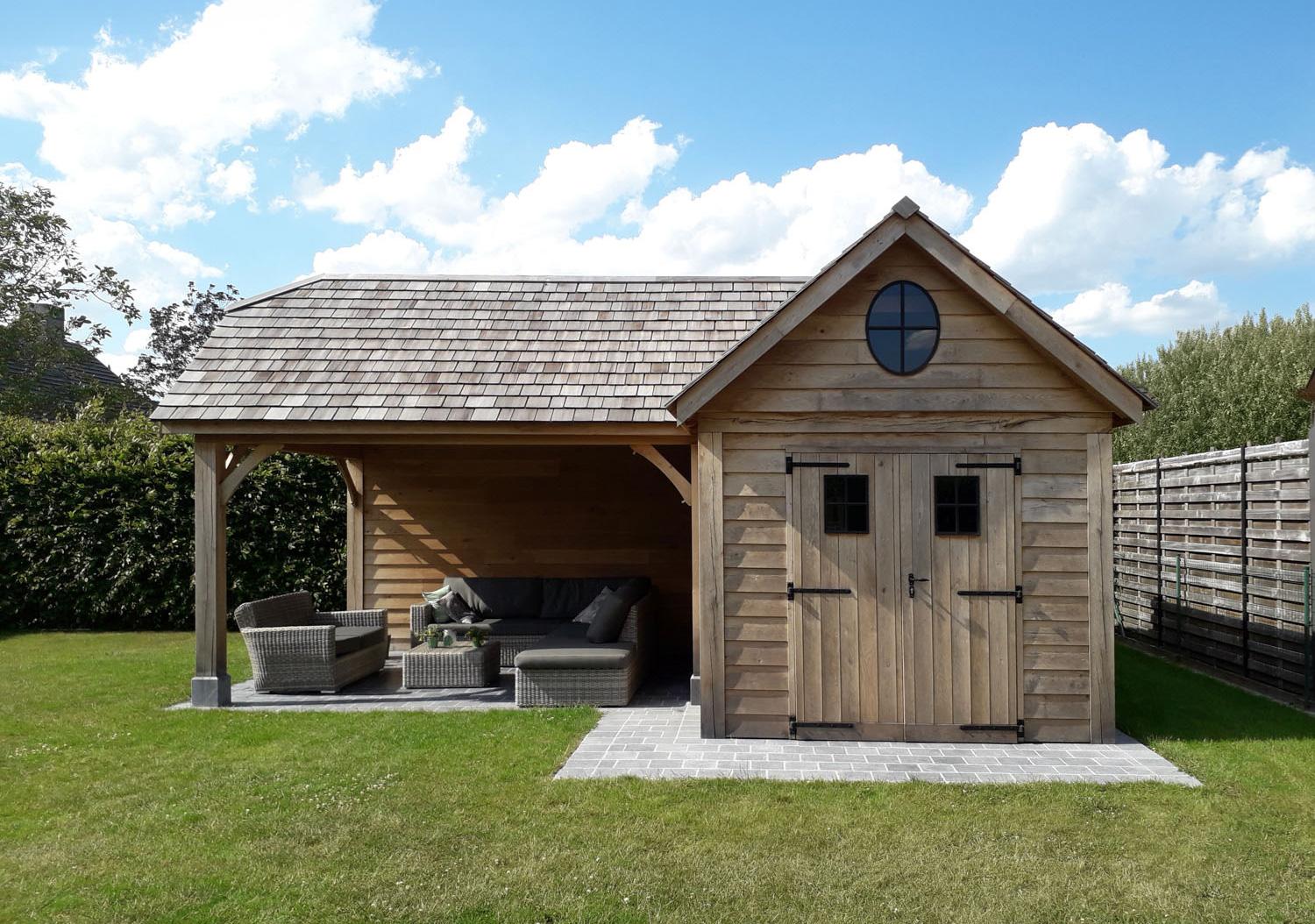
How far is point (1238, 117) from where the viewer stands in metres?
13.1

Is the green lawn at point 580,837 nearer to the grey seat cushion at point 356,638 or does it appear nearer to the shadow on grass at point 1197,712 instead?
the shadow on grass at point 1197,712

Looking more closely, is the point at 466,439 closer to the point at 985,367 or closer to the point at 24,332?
the point at 985,367

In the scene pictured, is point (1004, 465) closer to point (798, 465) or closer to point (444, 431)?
point (798, 465)

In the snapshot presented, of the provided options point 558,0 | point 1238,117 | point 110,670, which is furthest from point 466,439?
point 1238,117

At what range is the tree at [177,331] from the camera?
3155cm

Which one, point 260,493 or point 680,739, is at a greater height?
point 260,493

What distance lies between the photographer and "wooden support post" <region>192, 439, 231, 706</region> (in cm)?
807

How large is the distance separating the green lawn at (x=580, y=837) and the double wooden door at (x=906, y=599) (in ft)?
Answer: 4.08

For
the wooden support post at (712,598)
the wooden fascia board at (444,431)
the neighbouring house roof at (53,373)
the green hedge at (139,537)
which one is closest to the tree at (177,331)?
the neighbouring house roof at (53,373)

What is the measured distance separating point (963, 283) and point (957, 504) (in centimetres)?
168

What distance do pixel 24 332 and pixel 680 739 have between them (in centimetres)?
2013

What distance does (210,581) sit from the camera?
8148 millimetres

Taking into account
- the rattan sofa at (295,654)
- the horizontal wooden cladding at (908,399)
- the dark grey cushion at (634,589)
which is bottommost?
the rattan sofa at (295,654)

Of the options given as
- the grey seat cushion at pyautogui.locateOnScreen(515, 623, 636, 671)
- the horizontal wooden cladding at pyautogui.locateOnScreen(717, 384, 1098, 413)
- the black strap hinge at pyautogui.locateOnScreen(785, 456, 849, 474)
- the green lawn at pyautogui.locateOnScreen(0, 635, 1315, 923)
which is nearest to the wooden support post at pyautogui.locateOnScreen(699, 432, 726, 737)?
the horizontal wooden cladding at pyautogui.locateOnScreen(717, 384, 1098, 413)
